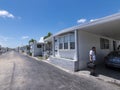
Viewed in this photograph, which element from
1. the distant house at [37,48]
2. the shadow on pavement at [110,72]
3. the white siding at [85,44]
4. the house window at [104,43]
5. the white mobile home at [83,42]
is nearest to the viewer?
the shadow on pavement at [110,72]

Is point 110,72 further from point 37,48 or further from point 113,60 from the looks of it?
point 37,48

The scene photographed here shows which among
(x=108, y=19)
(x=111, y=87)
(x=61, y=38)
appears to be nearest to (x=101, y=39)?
(x=61, y=38)

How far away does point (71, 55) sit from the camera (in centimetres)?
1170

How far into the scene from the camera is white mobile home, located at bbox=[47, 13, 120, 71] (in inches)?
352

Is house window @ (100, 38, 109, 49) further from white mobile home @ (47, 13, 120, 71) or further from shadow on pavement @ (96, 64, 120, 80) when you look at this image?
shadow on pavement @ (96, 64, 120, 80)

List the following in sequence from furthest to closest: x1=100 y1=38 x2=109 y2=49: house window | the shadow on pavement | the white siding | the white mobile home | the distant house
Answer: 1. the distant house
2. x1=100 y1=38 x2=109 y2=49: house window
3. the white siding
4. the white mobile home
5. the shadow on pavement

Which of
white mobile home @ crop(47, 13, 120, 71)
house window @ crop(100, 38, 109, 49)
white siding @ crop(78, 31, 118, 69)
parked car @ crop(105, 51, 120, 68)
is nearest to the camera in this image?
parked car @ crop(105, 51, 120, 68)

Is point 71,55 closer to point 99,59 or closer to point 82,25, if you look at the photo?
point 99,59

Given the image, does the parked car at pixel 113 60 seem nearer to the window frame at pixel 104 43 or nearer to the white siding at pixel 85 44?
the white siding at pixel 85 44

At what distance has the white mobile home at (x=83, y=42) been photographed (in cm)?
895

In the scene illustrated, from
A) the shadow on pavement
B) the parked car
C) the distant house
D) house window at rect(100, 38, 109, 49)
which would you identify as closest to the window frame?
house window at rect(100, 38, 109, 49)

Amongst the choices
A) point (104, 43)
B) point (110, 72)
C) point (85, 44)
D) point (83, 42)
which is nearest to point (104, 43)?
point (104, 43)

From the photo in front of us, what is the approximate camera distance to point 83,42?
1041cm

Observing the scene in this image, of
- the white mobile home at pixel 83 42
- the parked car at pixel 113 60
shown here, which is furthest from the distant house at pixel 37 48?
the parked car at pixel 113 60
